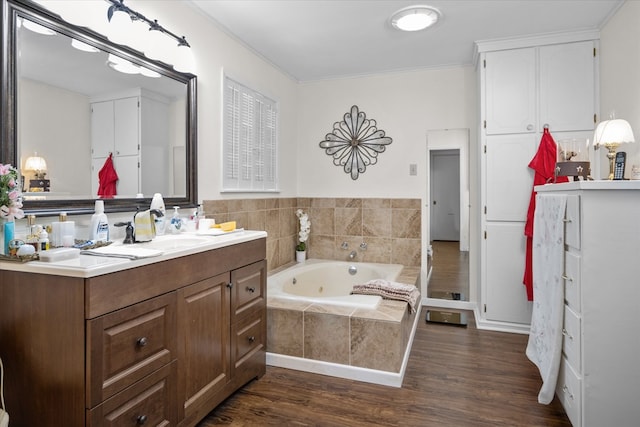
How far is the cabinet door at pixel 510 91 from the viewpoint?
317cm

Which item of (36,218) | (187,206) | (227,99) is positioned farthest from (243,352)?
(227,99)

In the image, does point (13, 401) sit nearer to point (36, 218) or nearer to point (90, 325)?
point (90, 325)

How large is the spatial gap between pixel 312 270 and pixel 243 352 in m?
1.75

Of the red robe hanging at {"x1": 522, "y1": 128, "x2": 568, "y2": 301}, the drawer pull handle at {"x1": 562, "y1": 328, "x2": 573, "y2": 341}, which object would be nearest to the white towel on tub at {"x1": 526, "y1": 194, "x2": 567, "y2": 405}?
the drawer pull handle at {"x1": 562, "y1": 328, "x2": 573, "y2": 341}

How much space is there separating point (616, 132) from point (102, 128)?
9.41 ft

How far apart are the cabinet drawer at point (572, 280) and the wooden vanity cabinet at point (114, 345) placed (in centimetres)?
172

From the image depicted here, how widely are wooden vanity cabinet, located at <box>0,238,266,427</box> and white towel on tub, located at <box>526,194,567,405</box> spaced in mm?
1731

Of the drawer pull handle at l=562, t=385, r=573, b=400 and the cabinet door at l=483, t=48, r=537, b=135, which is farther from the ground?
the cabinet door at l=483, t=48, r=537, b=135

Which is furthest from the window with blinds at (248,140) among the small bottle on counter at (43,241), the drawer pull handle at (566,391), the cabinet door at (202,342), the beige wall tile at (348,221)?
the drawer pull handle at (566,391)

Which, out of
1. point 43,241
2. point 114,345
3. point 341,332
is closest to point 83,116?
point 43,241

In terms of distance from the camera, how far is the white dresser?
5.26 ft

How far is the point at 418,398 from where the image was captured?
2182 mm

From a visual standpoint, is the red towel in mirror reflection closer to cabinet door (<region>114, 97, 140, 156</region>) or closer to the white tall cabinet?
cabinet door (<region>114, 97, 140, 156</region>)

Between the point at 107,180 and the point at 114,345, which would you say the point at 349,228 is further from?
the point at 114,345
